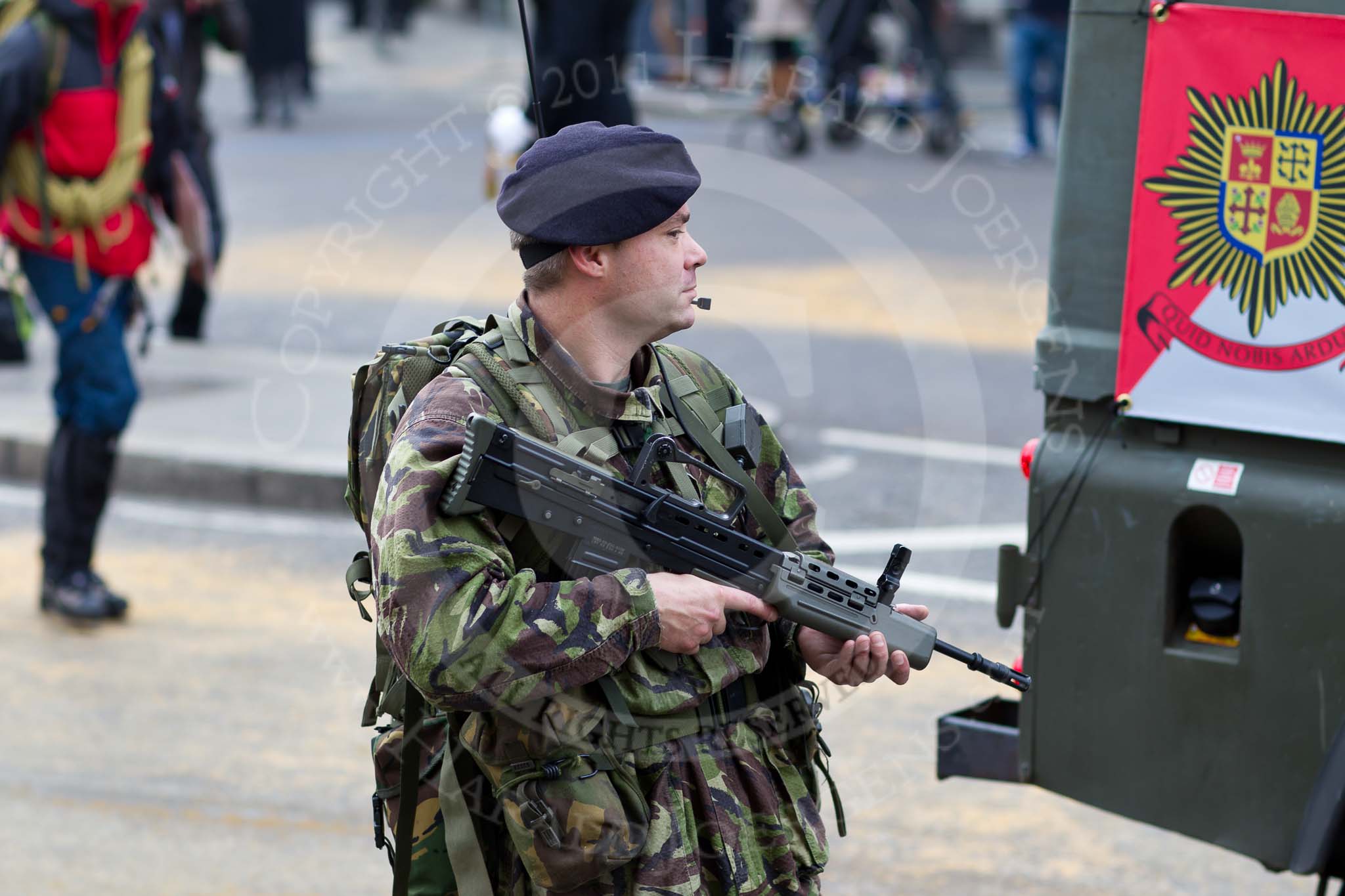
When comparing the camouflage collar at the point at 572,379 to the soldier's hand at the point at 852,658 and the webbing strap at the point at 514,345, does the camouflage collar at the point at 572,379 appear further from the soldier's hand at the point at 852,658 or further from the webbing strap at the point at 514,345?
the soldier's hand at the point at 852,658

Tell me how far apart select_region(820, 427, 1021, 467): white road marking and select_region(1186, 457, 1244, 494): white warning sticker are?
4.74 metres

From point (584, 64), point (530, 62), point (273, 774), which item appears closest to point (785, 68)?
point (584, 64)

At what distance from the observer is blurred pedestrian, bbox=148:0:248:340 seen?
32.5 ft

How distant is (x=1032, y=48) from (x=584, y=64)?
364 inches

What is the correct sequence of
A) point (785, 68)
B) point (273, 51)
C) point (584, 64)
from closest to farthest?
point (584, 64)
point (785, 68)
point (273, 51)

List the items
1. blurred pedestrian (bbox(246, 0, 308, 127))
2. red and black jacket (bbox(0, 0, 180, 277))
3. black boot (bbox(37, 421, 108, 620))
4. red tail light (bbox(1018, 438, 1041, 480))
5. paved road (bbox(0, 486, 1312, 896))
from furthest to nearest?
blurred pedestrian (bbox(246, 0, 308, 127))
black boot (bbox(37, 421, 108, 620))
red and black jacket (bbox(0, 0, 180, 277))
paved road (bbox(0, 486, 1312, 896))
red tail light (bbox(1018, 438, 1041, 480))

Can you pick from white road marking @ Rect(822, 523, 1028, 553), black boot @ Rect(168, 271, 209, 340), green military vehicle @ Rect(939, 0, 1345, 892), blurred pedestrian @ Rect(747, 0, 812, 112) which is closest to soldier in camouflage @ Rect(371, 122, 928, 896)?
green military vehicle @ Rect(939, 0, 1345, 892)

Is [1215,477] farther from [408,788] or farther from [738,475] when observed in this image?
[408,788]

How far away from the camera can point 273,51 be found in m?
20.5

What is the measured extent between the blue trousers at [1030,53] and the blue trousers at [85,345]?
11.8 meters

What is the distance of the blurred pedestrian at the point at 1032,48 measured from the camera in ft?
54.4

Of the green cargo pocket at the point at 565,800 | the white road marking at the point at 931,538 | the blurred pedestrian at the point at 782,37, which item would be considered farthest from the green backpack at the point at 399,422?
the blurred pedestrian at the point at 782,37

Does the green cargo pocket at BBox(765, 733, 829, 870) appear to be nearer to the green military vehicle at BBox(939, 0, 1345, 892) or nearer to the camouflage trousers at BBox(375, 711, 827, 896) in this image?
the camouflage trousers at BBox(375, 711, 827, 896)

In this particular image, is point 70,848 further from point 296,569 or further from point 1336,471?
point 1336,471
